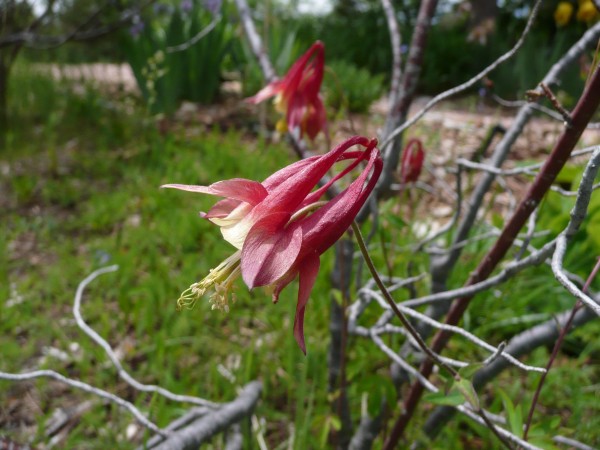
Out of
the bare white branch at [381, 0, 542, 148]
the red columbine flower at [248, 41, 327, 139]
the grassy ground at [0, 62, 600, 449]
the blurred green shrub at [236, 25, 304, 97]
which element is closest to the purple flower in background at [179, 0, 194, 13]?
the blurred green shrub at [236, 25, 304, 97]

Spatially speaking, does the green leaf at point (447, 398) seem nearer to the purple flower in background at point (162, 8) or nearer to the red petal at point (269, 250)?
the red petal at point (269, 250)

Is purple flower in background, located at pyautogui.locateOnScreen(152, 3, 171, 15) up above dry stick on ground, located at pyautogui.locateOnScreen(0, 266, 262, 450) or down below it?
above

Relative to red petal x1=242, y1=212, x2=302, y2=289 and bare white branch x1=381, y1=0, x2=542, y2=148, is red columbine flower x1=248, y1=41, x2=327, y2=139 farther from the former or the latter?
red petal x1=242, y1=212, x2=302, y2=289

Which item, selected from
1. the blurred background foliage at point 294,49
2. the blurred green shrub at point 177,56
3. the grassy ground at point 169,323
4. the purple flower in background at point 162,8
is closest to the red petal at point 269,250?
the grassy ground at point 169,323

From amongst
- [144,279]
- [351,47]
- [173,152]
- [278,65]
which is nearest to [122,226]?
[144,279]

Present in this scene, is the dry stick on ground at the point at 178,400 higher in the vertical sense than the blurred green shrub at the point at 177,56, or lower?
lower
